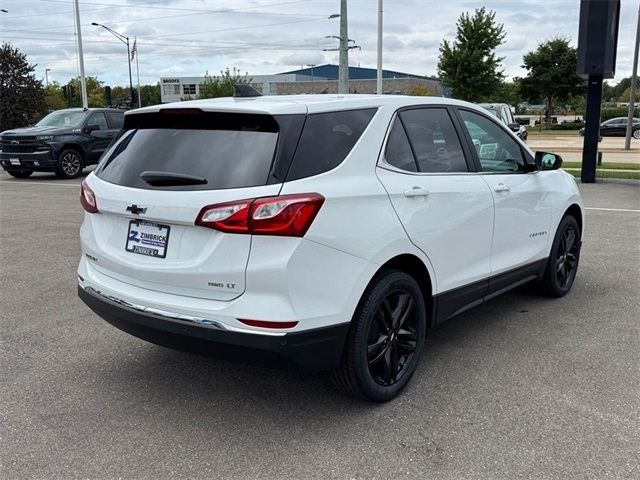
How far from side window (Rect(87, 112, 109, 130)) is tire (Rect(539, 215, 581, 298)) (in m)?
14.5

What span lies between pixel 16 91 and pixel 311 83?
50.8 meters

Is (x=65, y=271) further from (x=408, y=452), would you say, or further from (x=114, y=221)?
(x=408, y=452)

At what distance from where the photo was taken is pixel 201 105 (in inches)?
136

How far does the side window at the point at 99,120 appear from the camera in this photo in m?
17.2

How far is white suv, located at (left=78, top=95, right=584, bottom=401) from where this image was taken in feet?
9.96

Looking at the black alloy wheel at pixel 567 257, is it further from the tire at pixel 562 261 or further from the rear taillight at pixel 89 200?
the rear taillight at pixel 89 200

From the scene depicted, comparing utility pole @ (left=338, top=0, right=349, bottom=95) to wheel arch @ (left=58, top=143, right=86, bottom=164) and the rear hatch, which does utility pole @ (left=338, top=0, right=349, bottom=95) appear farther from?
the rear hatch

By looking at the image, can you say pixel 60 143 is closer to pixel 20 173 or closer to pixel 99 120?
pixel 99 120

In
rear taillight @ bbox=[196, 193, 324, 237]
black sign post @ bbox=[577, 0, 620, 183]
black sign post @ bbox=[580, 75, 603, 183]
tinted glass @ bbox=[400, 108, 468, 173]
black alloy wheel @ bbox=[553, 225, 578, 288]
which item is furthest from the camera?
black sign post @ bbox=[580, 75, 603, 183]

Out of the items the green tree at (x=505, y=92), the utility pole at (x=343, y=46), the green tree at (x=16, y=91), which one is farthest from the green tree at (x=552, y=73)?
the green tree at (x=16, y=91)

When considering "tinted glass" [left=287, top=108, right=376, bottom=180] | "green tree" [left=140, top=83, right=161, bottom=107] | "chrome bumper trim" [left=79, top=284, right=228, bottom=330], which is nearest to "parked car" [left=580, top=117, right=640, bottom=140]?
Result: "tinted glass" [left=287, top=108, right=376, bottom=180]

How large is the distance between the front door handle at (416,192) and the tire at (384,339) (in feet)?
1.48

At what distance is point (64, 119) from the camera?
17.3 metres

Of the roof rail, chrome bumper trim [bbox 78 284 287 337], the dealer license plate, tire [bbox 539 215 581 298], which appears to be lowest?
tire [bbox 539 215 581 298]
